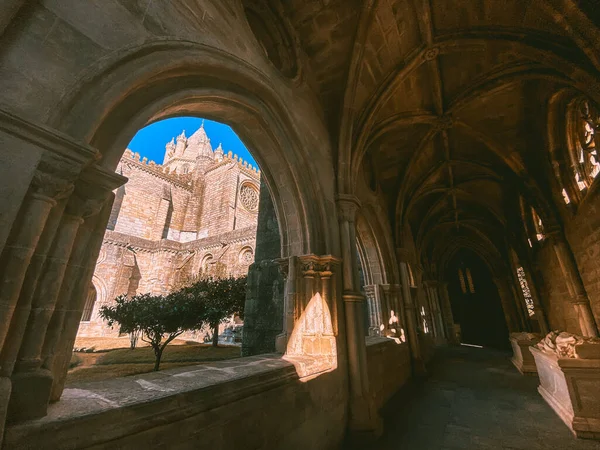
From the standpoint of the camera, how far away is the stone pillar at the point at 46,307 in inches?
47.8

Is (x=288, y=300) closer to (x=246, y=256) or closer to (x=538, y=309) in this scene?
(x=538, y=309)

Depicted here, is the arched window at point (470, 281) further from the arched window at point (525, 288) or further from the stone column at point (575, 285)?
the stone column at point (575, 285)

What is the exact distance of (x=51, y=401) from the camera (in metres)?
1.39

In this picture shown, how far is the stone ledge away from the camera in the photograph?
3.89 feet

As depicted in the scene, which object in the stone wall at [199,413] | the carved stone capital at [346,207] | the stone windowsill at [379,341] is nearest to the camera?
the stone wall at [199,413]

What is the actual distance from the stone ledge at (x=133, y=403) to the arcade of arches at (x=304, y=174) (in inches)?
0.5

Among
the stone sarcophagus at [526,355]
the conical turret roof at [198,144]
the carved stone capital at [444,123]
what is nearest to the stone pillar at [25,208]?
the carved stone capital at [444,123]

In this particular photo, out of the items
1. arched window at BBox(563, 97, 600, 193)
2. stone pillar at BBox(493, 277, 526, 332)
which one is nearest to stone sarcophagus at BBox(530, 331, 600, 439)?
arched window at BBox(563, 97, 600, 193)

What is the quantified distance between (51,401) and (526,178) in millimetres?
9529

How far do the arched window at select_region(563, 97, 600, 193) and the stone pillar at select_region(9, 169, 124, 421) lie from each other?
7.46 metres

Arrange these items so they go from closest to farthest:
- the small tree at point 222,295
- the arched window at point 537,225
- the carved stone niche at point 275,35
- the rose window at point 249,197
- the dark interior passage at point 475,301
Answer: the carved stone niche at point 275,35, the arched window at point 537,225, the small tree at point 222,295, the dark interior passage at point 475,301, the rose window at point 249,197

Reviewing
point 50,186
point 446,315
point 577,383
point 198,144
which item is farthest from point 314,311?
point 198,144

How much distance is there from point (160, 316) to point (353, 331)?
551 cm

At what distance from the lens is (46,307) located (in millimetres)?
1359
